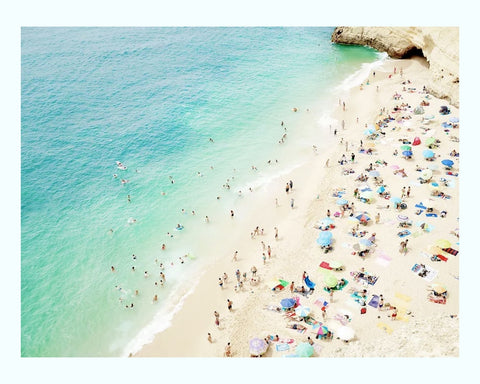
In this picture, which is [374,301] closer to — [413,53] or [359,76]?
[359,76]

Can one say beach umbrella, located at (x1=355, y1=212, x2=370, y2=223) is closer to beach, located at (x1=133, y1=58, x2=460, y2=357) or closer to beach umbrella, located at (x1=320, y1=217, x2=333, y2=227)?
beach, located at (x1=133, y1=58, x2=460, y2=357)

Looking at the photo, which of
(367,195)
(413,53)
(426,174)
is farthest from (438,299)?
(413,53)

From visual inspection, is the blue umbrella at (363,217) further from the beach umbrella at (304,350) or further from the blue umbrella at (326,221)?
the beach umbrella at (304,350)

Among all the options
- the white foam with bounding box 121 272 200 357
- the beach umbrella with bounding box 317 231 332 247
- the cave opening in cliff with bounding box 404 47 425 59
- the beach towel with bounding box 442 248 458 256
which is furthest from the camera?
the cave opening in cliff with bounding box 404 47 425 59

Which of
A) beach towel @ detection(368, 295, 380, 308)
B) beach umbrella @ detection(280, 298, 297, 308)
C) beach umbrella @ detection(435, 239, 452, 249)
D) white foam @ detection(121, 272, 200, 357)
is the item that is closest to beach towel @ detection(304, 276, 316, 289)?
beach umbrella @ detection(280, 298, 297, 308)

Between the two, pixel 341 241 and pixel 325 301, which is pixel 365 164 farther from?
pixel 325 301

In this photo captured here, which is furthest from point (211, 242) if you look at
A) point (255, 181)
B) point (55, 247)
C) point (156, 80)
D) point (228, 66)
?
point (228, 66)

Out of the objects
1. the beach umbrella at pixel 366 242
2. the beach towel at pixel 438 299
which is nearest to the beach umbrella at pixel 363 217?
the beach umbrella at pixel 366 242
